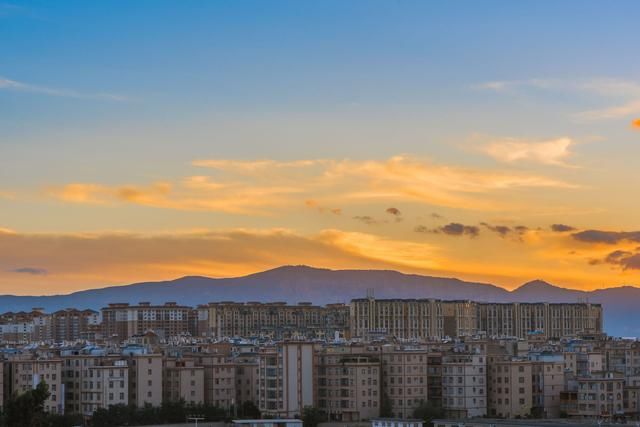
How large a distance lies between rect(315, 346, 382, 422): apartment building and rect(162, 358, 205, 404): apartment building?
4.98 meters

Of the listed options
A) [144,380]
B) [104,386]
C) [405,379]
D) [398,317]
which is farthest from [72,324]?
[405,379]

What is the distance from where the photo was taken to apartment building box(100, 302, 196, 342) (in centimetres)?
12062

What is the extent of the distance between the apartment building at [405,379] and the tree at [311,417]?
14.1 ft

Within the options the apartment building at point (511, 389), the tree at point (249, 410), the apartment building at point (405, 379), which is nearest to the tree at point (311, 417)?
the tree at point (249, 410)

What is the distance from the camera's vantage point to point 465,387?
53000 mm

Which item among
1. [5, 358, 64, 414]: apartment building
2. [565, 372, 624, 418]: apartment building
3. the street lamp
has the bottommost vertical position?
the street lamp

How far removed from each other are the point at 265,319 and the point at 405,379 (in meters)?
67.0

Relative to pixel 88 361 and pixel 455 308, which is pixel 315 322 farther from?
pixel 88 361

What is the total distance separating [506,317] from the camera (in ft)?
403

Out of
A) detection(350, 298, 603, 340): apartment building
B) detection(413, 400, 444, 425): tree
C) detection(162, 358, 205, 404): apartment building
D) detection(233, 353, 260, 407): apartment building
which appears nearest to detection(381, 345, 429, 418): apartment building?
detection(413, 400, 444, 425): tree

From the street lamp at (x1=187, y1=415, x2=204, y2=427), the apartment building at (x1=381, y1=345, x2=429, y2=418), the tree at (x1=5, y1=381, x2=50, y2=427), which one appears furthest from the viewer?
the apartment building at (x1=381, y1=345, x2=429, y2=418)

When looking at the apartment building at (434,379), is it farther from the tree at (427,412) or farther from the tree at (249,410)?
the tree at (249,410)

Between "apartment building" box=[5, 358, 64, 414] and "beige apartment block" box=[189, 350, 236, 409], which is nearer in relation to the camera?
"apartment building" box=[5, 358, 64, 414]

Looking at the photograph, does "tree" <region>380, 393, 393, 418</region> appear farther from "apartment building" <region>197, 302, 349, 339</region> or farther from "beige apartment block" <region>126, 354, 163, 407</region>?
"apartment building" <region>197, 302, 349, 339</region>
